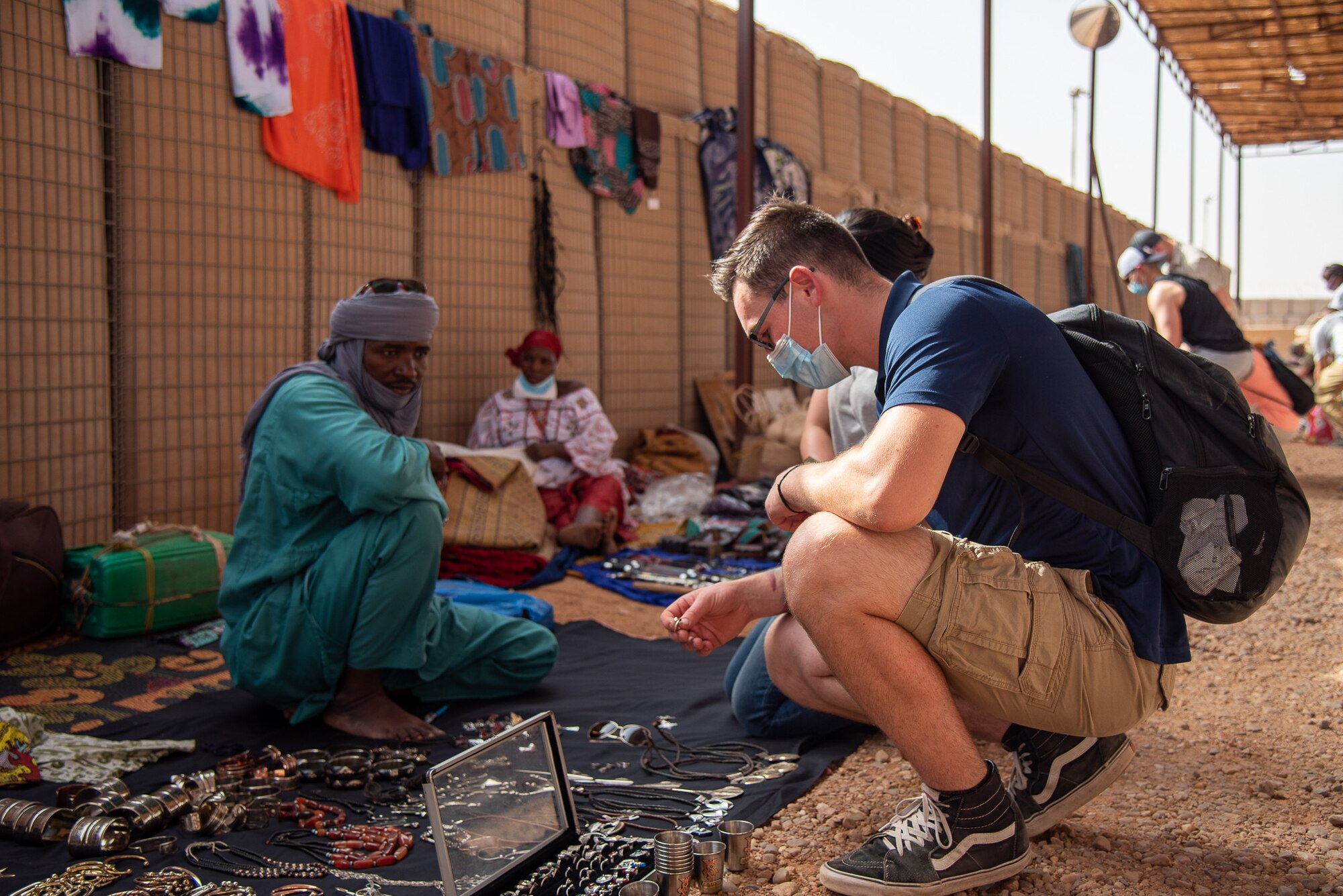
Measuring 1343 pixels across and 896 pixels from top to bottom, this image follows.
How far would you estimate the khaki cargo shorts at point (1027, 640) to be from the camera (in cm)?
219

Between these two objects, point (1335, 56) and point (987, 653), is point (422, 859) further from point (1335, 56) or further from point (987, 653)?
point (1335, 56)

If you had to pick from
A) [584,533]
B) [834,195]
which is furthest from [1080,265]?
[584,533]

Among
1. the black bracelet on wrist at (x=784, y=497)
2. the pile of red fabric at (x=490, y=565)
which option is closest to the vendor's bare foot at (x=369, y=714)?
the black bracelet on wrist at (x=784, y=497)

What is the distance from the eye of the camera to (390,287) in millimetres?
3803

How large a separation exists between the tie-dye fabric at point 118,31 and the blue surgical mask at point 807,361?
14.2ft

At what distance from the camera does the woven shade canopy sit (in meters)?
17.5

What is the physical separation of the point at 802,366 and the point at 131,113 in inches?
176

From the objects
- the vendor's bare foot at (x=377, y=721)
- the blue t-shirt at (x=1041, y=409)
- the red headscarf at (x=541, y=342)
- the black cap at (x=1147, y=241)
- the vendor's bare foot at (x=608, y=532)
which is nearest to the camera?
the blue t-shirt at (x=1041, y=409)

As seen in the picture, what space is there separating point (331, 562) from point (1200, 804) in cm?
257

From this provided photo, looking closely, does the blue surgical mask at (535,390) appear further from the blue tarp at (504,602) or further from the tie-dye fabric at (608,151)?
the blue tarp at (504,602)

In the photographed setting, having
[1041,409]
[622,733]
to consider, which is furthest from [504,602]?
[1041,409]

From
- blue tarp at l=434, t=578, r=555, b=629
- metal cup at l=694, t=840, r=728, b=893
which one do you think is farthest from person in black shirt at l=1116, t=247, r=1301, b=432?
metal cup at l=694, t=840, r=728, b=893

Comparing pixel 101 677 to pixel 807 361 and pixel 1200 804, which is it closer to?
pixel 807 361

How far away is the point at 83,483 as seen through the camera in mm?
5266
